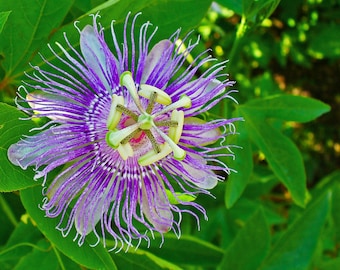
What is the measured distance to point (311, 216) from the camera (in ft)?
6.35

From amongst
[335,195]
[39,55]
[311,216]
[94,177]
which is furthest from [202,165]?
[335,195]

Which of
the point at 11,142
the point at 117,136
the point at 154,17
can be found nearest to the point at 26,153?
the point at 11,142

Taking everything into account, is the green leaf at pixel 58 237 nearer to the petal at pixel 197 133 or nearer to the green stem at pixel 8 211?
the petal at pixel 197 133

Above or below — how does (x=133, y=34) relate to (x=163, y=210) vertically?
above

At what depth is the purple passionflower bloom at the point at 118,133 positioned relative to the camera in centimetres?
128

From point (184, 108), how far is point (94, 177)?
0.25m

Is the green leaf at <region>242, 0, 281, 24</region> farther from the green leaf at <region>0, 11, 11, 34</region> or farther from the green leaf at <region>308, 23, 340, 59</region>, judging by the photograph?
the green leaf at <region>308, 23, 340, 59</region>

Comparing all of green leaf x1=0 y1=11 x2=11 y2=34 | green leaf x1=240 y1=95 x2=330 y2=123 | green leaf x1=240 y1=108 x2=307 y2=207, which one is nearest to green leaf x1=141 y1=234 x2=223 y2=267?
green leaf x1=240 y1=108 x2=307 y2=207

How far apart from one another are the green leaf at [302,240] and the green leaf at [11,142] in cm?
97

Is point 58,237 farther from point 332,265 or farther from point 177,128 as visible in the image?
point 332,265

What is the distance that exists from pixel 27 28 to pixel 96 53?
7.4 inches

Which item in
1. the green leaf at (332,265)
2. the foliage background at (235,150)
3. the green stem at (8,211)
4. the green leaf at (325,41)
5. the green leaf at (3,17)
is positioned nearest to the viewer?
the green leaf at (3,17)

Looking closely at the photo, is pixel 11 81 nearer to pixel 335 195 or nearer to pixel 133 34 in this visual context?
pixel 133 34

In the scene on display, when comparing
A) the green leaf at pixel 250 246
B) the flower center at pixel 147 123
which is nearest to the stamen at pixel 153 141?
the flower center at pixel 147 123
